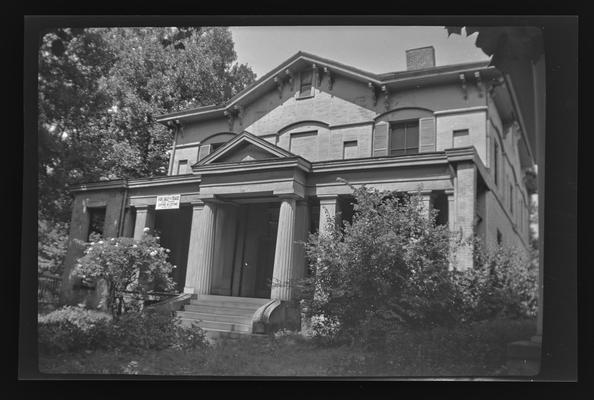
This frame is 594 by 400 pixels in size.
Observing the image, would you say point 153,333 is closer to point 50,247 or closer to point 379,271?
point 50,247

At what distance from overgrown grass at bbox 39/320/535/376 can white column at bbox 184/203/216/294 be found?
2.34 ft

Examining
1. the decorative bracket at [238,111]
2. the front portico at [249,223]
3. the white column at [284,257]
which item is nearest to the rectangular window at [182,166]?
the front portico at [249,223]

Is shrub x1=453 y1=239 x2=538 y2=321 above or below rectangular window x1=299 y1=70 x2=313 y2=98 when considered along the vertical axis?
below

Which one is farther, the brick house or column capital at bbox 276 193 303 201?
column capital at bbox 276 193 303 201

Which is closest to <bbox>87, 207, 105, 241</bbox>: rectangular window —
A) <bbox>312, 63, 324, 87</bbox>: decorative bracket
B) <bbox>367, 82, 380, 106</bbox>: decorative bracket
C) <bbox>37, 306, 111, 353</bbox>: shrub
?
<bbox>37, 306, 111, 353</bbox>: shrub

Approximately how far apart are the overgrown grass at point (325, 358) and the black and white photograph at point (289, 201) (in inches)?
0.6

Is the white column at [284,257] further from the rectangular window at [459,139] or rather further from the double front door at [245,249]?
the rectangular window at [459,139]

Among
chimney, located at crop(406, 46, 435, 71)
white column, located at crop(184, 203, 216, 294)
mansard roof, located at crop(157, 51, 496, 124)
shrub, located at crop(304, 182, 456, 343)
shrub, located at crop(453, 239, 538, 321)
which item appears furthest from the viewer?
white column, located at crop(184, 203, 216, 294)

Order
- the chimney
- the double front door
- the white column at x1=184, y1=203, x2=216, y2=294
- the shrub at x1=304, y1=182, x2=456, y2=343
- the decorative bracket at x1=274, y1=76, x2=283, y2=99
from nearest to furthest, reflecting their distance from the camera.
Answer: the shrub at x1=304, y1=182, x2=456, y2=343
the chimney
the double front door
the white column at x1=184, y1=203, x2=216, y2=294
the decorative bracket at x1=274, y1=76, x2=283, y2=99

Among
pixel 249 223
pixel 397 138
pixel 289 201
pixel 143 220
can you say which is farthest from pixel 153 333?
pixel 397 138

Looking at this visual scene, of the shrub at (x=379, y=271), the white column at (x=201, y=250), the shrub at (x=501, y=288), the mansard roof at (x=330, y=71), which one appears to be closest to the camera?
the shrub at (x=501, y=288)

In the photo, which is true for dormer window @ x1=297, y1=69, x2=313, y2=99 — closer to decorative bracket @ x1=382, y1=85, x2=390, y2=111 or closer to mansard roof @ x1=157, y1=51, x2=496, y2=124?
mansard roof @ x1=157, y1=51, x2=496, y2=124

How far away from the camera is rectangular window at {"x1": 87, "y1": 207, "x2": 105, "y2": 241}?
18.7 feet

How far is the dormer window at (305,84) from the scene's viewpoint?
18.9 feet
